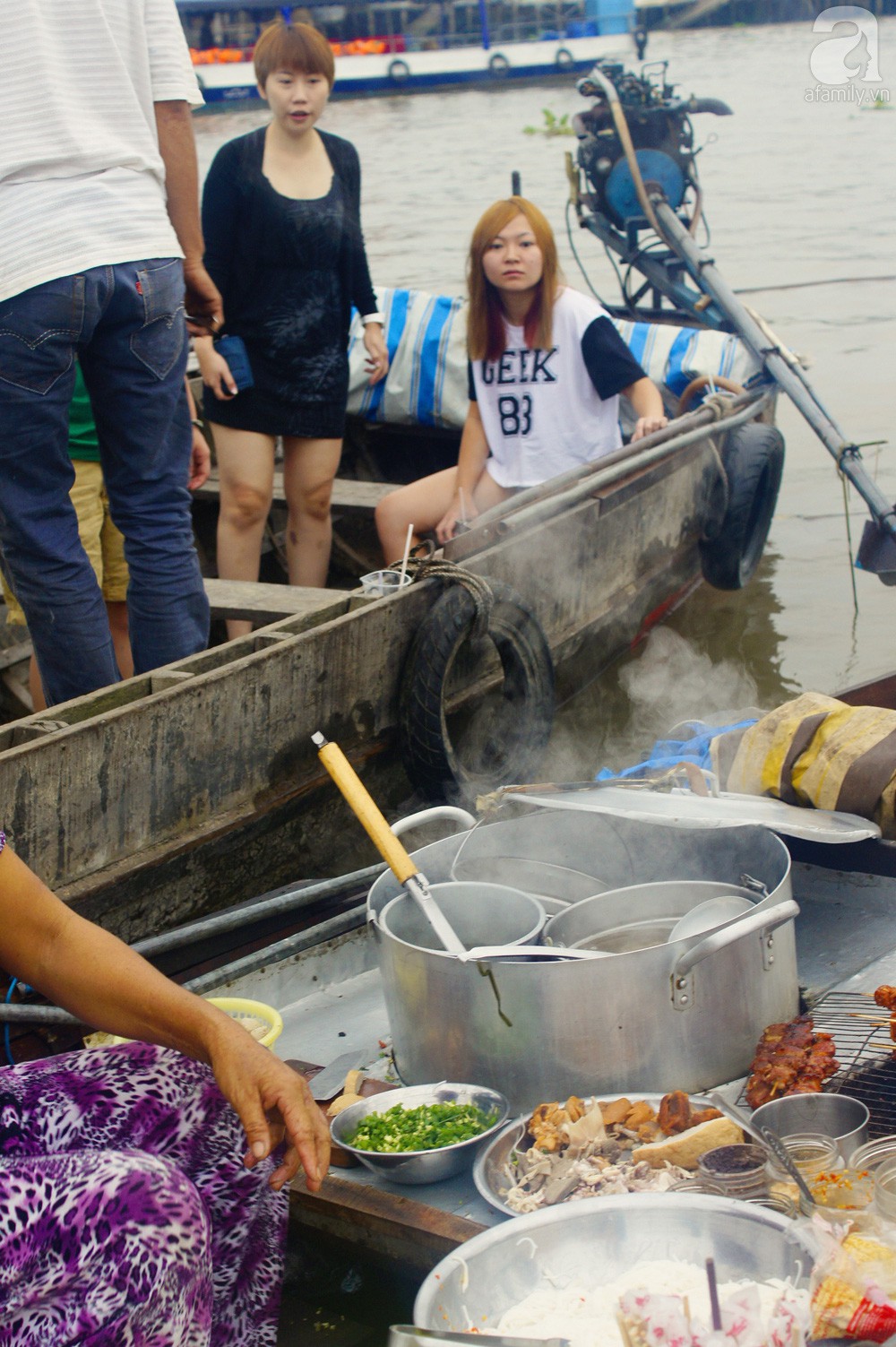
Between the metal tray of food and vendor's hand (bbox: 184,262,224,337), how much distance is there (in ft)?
7.84

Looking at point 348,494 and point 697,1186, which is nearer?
point 697,1186

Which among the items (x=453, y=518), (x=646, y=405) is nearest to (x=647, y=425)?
(x=646, y=405)

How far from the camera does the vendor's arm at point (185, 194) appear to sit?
3.50 meters

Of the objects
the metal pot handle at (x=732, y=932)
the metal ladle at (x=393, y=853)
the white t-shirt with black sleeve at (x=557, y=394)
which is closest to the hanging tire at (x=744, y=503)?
the white t-shirt with black sleeve at (x=557, y=394)

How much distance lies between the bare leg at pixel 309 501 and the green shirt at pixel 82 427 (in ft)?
2.71

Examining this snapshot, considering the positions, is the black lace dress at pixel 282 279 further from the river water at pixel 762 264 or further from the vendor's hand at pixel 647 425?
the river water at pixel 762 264

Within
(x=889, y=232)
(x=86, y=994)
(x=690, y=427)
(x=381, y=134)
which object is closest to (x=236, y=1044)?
(x=86, y=994)

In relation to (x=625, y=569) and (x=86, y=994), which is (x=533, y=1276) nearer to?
(x=86, y=994)

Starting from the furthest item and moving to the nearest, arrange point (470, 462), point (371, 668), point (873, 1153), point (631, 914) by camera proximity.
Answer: point (470, 462) → point (371, 668) → point (631, 914) → point (873, 1153)

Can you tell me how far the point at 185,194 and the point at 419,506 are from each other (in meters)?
1.80

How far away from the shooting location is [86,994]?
6.73 ft

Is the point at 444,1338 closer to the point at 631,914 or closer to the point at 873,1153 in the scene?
the point at 873,1153

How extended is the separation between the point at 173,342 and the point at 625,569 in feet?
8.32

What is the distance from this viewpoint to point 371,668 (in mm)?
4062
